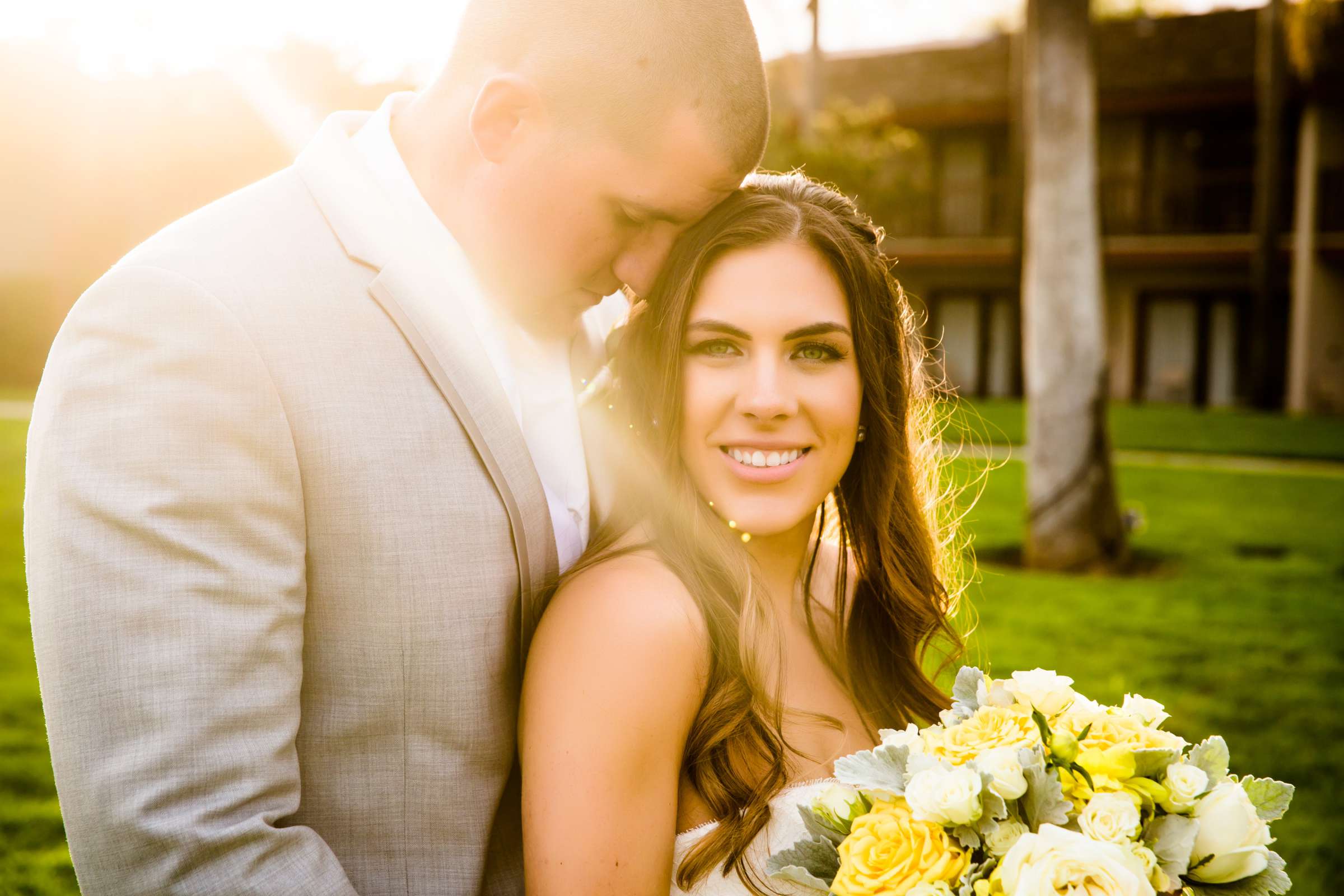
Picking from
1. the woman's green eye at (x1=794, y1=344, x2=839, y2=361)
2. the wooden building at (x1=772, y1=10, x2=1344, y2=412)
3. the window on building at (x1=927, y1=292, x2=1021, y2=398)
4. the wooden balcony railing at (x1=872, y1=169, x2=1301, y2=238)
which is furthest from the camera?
the window on building at (x1=927, y1=292, x2=1021, y2=398)

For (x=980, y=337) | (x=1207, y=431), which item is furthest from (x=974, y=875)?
(x=980, y=337)

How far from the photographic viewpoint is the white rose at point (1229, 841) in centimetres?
182

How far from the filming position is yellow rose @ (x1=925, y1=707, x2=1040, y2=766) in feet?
6.20

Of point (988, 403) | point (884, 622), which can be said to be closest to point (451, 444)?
point (884, 622)

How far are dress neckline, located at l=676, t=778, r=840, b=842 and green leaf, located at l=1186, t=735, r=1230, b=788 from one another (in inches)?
27.3

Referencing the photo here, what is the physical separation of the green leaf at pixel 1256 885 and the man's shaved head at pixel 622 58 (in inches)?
68.8

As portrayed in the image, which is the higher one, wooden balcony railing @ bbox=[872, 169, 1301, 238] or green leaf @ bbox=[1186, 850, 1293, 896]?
green leaf @ bbox=[1186, 850, 1293, 896]

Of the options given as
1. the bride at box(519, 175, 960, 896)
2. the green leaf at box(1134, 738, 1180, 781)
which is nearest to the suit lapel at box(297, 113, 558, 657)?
the bride at box(519, 175, 960, 896)

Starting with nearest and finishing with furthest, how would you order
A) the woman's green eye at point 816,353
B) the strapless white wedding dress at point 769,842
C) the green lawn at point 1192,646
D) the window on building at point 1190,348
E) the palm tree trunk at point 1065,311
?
the strapless white wedding dress at point 769,842, the woman's green eye at point 816,353, the green lawn at point 1192,646, the palm tree trunk at point 1065,311, the window on building at point 1190,348

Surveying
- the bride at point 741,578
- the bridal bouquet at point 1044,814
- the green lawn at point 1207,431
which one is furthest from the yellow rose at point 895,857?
the green lawn at point 1207,431

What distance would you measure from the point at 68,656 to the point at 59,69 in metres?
26.9

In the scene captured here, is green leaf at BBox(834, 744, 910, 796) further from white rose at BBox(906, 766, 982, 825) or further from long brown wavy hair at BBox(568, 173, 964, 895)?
long brown wavy hair at BBox(568, 173, 964, 895)

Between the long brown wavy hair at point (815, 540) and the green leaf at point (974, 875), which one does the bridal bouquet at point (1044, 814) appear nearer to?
the green leaf at point (974, 875)

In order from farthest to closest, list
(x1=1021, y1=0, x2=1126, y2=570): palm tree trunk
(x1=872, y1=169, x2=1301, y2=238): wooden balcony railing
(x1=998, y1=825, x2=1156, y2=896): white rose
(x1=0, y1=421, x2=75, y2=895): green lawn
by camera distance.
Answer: (x1=872, y1=169, x2=1301, y2=238): wooden balcony railing
(x1=1021, y1=0, x2=1126, y2=570): palm tree trunk
(x1=0, y1=421, x2=75, y2=895): green lawn
(x1=998, y1=825, x2=1156, y2=896): white rose
